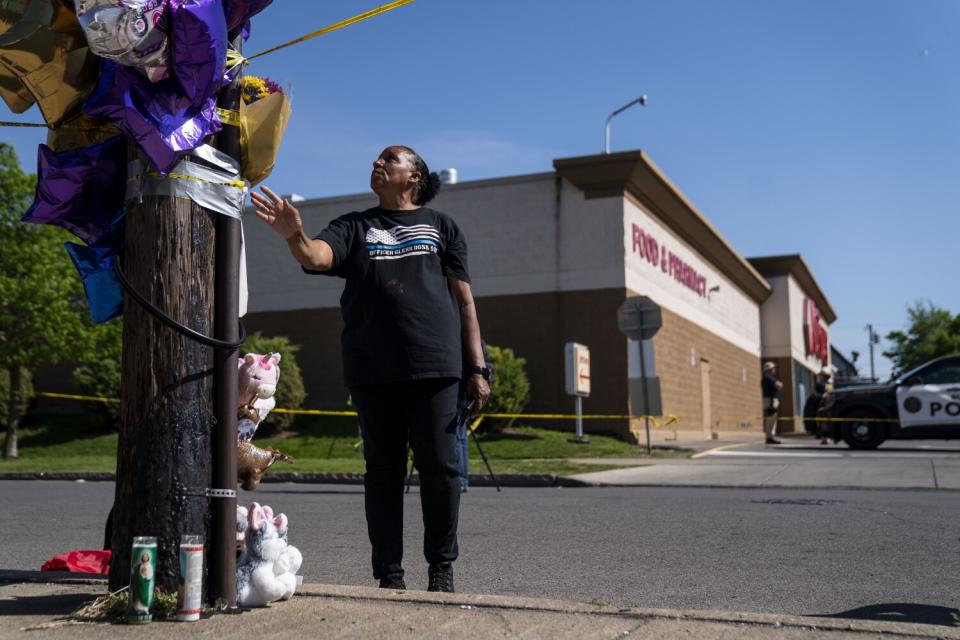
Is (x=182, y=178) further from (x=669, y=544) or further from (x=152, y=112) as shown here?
(x=669, y=544)

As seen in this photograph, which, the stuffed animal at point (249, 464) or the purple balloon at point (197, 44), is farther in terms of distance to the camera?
the stuffed animal at point (249, 464)

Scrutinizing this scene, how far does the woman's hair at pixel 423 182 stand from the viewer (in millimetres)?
4605

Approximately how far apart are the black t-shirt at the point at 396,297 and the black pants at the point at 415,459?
100 millimetres

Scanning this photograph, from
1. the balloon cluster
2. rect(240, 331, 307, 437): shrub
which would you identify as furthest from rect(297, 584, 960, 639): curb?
rect(240, 331, 307, 437): shrub

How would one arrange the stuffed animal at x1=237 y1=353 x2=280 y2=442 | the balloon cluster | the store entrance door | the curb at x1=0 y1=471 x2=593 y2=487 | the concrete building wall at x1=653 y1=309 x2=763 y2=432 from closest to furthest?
the balloon cluster, the stuffed animal at x1=237 y1=353 x2=280 y2=442, the curb at x1=0 y1=471 x2=593 y2=487, the concrete building wall at x1=653 y1=309 x2=763 y2=432, the store entrance door

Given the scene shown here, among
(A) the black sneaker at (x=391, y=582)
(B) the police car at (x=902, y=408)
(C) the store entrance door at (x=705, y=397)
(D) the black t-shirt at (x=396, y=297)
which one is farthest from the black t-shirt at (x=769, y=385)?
(A) the black sneaker at (x=391, y=582)

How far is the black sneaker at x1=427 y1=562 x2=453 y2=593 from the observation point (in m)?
4.29

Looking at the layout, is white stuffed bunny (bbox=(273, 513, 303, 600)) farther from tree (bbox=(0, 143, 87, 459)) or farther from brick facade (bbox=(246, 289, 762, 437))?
brick facade (bbox=(246, 289, 762, 437))

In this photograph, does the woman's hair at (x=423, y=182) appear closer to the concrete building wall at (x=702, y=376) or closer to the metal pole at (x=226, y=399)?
the metal pole at (x=226, y=399)

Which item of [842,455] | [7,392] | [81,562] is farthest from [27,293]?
[81,562]

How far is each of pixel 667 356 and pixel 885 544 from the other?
19251 millimetres

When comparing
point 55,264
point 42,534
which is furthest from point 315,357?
point 42,534

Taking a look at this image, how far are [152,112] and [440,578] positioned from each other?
217 centimetres

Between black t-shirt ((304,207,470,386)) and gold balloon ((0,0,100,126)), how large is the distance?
3.53 feet
